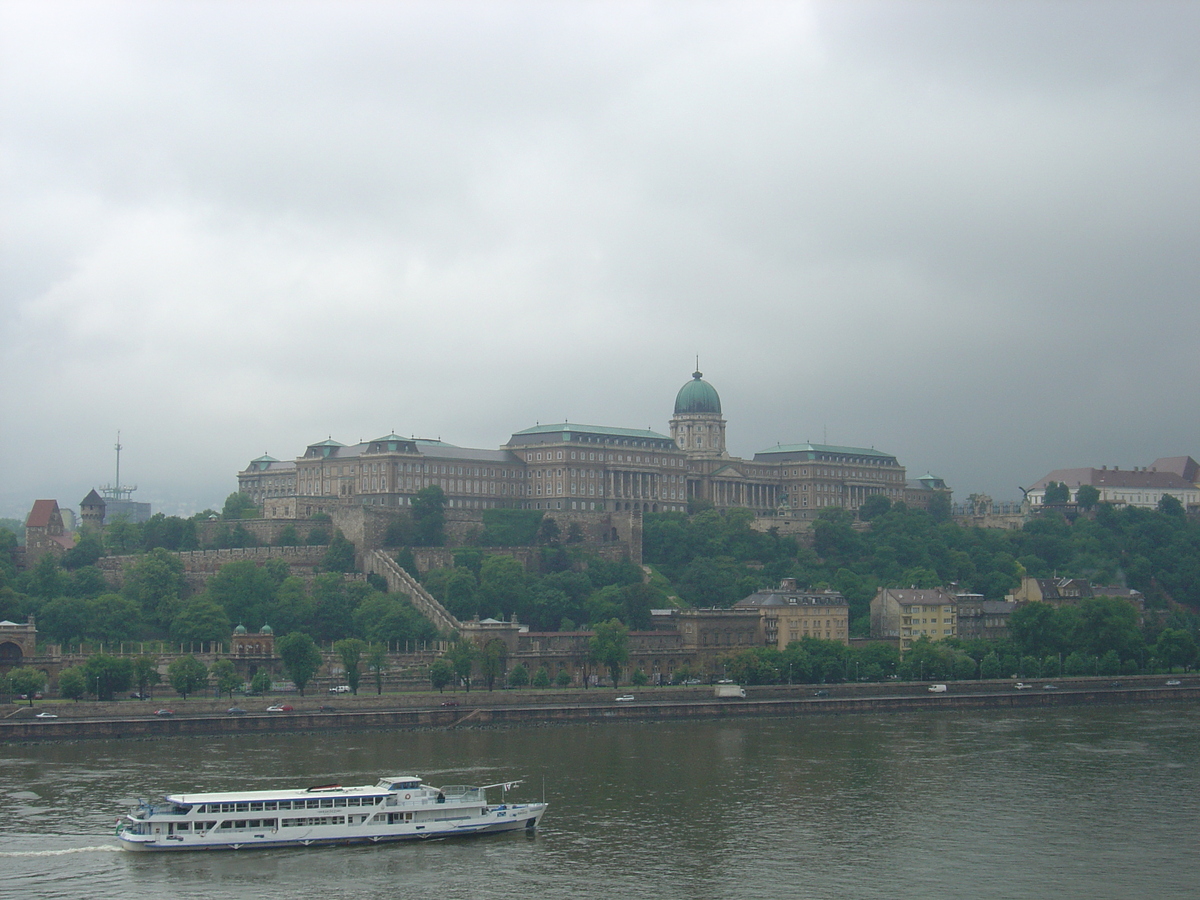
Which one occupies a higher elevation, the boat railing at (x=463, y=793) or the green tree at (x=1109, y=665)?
the green tree at (x=1109, y=665)

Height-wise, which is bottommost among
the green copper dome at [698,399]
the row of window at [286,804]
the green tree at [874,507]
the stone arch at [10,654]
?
the row of window at [286,804]

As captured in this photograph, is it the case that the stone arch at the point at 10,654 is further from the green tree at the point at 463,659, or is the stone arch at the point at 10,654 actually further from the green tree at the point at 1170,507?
the green tree at the point at 1170,507

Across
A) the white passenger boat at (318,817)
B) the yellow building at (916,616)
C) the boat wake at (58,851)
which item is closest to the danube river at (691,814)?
the boat wake at (58,851)

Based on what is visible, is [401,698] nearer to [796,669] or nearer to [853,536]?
[796,669]

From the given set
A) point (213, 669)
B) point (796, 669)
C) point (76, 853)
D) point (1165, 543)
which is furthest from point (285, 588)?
point (1165, 543)

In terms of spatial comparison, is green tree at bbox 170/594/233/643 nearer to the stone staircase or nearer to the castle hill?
the castle hill

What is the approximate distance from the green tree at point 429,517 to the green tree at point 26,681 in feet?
123

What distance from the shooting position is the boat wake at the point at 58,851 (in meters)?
46.9

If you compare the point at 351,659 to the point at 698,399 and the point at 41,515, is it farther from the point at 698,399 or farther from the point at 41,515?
the point at 698,399

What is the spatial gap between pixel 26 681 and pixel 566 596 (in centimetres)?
3688

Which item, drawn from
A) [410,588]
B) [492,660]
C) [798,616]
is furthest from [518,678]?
[798,616]

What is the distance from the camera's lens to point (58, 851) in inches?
1880

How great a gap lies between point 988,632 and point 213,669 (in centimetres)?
5071

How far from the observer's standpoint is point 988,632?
110 meters
